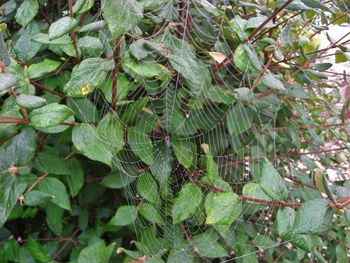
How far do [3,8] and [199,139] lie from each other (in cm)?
52

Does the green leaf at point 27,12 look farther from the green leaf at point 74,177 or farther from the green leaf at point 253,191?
the green leaf at point 253,191

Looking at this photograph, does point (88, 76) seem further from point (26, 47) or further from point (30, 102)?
point (26, 47)

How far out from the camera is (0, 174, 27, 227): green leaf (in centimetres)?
82

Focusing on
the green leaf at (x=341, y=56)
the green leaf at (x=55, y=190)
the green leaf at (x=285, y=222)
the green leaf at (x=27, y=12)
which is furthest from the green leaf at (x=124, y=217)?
the green leaf at (x=341, y=56)

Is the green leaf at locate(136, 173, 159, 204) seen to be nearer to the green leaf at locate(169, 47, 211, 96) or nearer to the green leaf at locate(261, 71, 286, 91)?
the green leaf at locate(169, 47, 211, 96)

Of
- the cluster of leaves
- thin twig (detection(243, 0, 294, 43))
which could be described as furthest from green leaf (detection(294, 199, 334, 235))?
thin twig (detection(243, 0, 294, 43))

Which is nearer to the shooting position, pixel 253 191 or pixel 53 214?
pixel 253 191

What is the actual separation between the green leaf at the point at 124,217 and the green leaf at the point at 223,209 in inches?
8.2

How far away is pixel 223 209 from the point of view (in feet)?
2.60

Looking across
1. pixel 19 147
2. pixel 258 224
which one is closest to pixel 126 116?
pixel 19 147

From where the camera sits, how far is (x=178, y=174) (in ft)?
3.74

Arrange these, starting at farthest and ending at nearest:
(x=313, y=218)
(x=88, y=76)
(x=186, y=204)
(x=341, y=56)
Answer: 1. (x=341, y=56)
2. (x=186, y=204)
3. (x=88, y=76)
4. (x=313, y=218)

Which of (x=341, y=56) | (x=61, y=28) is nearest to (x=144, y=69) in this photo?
(x=61, y=28)

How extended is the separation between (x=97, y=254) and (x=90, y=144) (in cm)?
23
